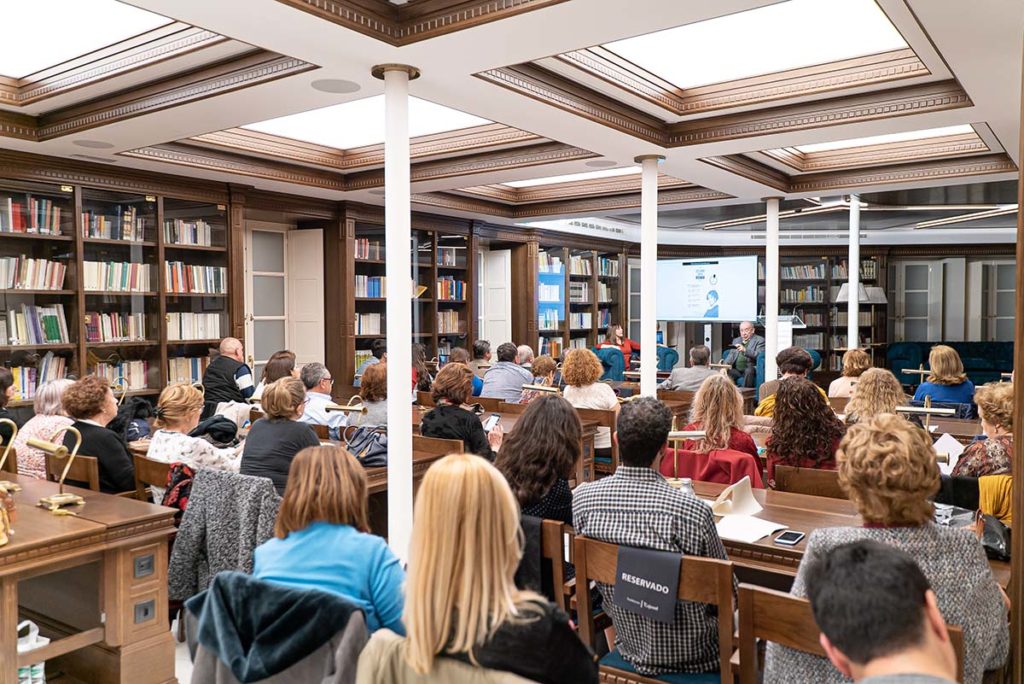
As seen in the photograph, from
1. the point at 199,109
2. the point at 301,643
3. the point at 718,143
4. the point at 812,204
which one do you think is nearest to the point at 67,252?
the point at 199,109

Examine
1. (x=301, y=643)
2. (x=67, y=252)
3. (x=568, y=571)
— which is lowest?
(x=568, y=571)

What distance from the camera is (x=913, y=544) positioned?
1924 mm

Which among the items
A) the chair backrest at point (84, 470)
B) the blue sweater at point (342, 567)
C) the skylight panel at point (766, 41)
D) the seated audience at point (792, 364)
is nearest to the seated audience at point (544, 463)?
the blue sweater at point (342, 567)

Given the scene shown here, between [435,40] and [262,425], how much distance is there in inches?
75.7

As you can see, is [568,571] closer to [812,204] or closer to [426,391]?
[426,391]

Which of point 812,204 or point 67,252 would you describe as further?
point 812,204

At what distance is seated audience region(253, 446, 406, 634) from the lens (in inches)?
78.2

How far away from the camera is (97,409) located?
380 centimetres

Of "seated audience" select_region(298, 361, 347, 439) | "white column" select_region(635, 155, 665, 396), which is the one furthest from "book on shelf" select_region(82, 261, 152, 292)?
"white column" select_region(635, 155, 665, 396)

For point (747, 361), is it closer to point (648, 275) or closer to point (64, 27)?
point (648, 275)

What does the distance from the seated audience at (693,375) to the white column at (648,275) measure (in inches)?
28.6

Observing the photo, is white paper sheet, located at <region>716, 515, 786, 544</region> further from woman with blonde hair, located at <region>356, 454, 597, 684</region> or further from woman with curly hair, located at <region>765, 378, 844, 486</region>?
woman with blonde hair, located at <region>356, 454, 597, 684</region>

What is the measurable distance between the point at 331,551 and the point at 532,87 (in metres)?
3.13

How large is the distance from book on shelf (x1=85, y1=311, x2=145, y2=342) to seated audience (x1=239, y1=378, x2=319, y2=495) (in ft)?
11.5
